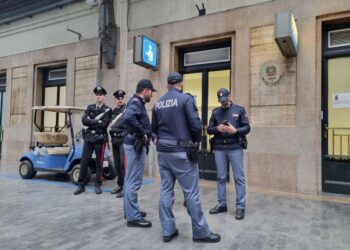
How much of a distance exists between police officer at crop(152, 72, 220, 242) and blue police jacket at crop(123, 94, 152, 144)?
517 mm

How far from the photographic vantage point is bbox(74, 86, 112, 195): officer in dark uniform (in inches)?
237

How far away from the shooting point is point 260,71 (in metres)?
7.04

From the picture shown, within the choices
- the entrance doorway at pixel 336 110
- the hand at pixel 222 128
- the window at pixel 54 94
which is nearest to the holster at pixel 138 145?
the hand at pixel 222 128

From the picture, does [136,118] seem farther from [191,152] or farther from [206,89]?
[206,89]

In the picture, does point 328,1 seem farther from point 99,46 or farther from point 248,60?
point 99,46

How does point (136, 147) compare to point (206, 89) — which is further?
point (206, 89)

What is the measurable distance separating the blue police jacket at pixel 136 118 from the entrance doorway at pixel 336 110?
413 cm

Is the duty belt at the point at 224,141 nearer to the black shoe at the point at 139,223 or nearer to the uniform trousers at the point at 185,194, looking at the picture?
the uniform trousers at the point at 185,194

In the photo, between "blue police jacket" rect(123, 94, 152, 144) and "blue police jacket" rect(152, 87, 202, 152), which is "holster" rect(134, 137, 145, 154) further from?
"blue police jacket" rect(152, 87, 202, 152)

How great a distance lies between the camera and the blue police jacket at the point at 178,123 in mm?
3584

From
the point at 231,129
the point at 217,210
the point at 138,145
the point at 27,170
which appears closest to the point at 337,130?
the point at 231,129

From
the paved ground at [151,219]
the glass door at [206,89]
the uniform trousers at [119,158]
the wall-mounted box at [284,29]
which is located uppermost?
the wall-mounted box at [284,29]

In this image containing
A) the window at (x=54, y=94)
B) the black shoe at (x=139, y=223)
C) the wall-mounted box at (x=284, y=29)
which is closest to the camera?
the black shoe at (x=139, y=223)

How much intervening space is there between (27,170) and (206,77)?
16.5 ft
